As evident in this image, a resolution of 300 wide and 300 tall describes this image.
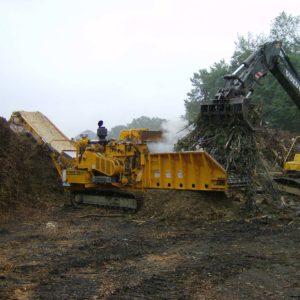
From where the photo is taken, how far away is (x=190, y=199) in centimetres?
1213

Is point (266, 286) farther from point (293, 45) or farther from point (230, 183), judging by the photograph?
point (293, 45)

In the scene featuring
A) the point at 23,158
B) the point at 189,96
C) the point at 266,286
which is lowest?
the point at 266,286

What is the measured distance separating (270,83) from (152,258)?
37054mm

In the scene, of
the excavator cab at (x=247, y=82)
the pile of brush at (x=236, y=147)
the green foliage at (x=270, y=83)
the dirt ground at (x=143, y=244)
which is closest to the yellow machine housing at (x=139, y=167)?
the pile of brush at (x=236, y=147)

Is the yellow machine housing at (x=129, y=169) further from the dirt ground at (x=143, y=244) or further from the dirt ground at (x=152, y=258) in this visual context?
the dirt ground at (x=152, y=258)

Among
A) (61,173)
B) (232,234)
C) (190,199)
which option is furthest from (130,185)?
(232,234)

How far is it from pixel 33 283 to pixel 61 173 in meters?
9.18

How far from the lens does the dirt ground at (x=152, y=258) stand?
586 centimetres

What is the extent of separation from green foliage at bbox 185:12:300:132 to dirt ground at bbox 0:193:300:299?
961 inches

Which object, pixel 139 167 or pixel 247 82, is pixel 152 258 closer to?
pixel 139 167

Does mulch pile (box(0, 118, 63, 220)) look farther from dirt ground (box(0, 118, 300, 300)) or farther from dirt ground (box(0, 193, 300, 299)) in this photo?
dirt ground (box(0, 193, 300, 299))

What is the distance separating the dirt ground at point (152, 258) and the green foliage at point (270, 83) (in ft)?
80.1

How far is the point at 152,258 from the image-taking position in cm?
766

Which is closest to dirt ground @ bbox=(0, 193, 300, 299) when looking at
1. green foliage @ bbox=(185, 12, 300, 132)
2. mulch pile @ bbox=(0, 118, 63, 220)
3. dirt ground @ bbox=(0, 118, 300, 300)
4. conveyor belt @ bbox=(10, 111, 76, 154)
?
dirt ground @ bbox=(0, 118, 300, 300)
